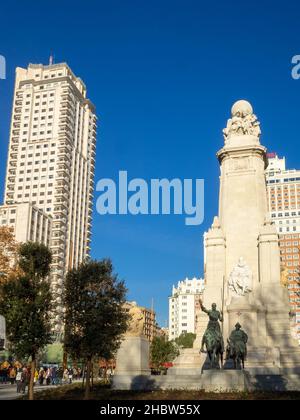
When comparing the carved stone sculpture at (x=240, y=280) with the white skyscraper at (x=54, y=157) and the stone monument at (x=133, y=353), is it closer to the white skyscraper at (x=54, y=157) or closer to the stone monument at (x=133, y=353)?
the stone monument at (x=133, y=353)

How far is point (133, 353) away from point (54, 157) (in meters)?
101

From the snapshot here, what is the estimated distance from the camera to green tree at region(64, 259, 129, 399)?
93.8 feet

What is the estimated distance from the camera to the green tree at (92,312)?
28578mm

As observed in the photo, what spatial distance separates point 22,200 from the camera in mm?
127562

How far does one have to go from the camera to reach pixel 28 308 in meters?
26.2

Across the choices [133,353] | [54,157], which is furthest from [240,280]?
[54,157]

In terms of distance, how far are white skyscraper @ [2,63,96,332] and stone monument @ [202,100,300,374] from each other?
82289 mm

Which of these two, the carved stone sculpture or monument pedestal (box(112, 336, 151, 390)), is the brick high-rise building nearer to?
the carved stone sculpture

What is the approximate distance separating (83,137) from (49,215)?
94.9 feet

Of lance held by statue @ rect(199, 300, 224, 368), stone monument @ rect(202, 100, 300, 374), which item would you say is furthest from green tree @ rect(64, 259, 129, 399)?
stone monument @ rect(202, 100, 300, 374)

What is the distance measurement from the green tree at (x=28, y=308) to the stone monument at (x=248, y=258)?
14.5m
